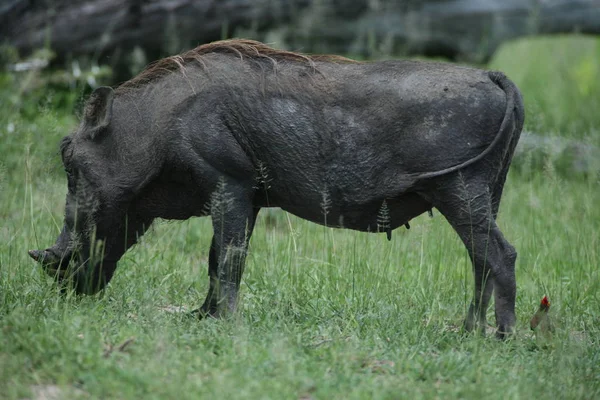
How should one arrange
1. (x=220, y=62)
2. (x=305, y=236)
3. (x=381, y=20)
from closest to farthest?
(x=220, y=62) → (x=305, y=236) → (x=381, y=20)

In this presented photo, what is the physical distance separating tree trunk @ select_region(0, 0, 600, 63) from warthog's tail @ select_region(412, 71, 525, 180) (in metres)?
3.98

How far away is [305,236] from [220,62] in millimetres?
1858

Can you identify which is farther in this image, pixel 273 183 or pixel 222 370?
pixel 273 183

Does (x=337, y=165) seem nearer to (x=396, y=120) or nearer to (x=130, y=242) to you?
(x=396, y=120)

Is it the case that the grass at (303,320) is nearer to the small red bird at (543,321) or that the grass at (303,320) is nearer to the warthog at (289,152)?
the small red bird at (543,321)

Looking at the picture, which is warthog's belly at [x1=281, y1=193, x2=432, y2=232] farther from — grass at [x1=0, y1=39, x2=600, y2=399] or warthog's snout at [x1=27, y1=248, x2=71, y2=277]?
warthog's snout at [x1=27, y1=248, x2=71, y2=277]

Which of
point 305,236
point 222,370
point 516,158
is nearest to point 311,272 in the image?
point 305,236

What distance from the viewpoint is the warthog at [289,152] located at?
495 centimetres

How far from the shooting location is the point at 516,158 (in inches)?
360

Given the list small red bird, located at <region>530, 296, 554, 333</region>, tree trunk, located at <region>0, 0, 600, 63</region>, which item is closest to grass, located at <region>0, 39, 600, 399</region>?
small red bird, located at <region>530, 296, 554, 333</region>

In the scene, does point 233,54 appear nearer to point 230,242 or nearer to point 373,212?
point 230,242

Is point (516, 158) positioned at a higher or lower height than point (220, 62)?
lower

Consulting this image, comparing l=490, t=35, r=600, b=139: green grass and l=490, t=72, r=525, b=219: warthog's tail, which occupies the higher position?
l=490, t=72, r=525, b=219: warthog's tail

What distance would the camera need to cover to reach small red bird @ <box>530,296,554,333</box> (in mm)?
5051
